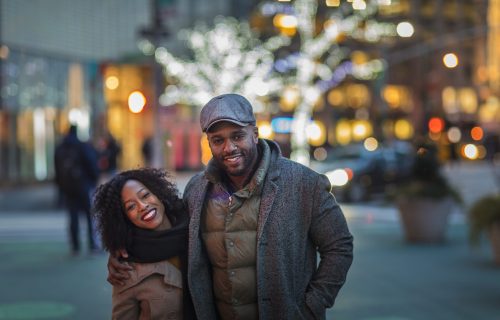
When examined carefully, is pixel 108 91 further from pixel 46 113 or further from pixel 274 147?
pixel 274 147

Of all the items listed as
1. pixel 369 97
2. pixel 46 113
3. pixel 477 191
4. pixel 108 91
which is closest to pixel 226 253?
pixel 477 191

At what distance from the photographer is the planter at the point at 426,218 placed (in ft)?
41.1

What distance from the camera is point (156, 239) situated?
3436mm

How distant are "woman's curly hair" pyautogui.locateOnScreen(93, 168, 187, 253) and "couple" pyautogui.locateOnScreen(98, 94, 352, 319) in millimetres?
58

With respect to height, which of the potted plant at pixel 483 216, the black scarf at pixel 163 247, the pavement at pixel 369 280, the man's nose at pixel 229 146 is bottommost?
the pavement at pixel 369 280

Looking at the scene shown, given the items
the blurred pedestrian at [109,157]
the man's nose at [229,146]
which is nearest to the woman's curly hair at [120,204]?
the man's nose at [229,146]

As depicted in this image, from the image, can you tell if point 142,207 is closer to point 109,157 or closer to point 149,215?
point 149,215

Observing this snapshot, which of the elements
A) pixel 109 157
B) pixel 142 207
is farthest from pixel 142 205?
pixel 109 157

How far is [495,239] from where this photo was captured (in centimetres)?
984

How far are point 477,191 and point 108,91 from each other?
22044 millimetres

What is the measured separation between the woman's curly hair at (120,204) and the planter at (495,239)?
6.43m

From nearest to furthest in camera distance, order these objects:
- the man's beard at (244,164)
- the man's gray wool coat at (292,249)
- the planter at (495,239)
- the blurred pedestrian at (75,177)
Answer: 1. the man's gray wool coat at (292,249)
2. the man's beard at (244,164)
3. the planter at (495,239)
4. the blurred pedestrian at (75,177)

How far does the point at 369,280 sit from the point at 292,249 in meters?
6.16

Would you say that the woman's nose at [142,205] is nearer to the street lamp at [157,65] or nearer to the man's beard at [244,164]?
the man's beard at [244,164]
